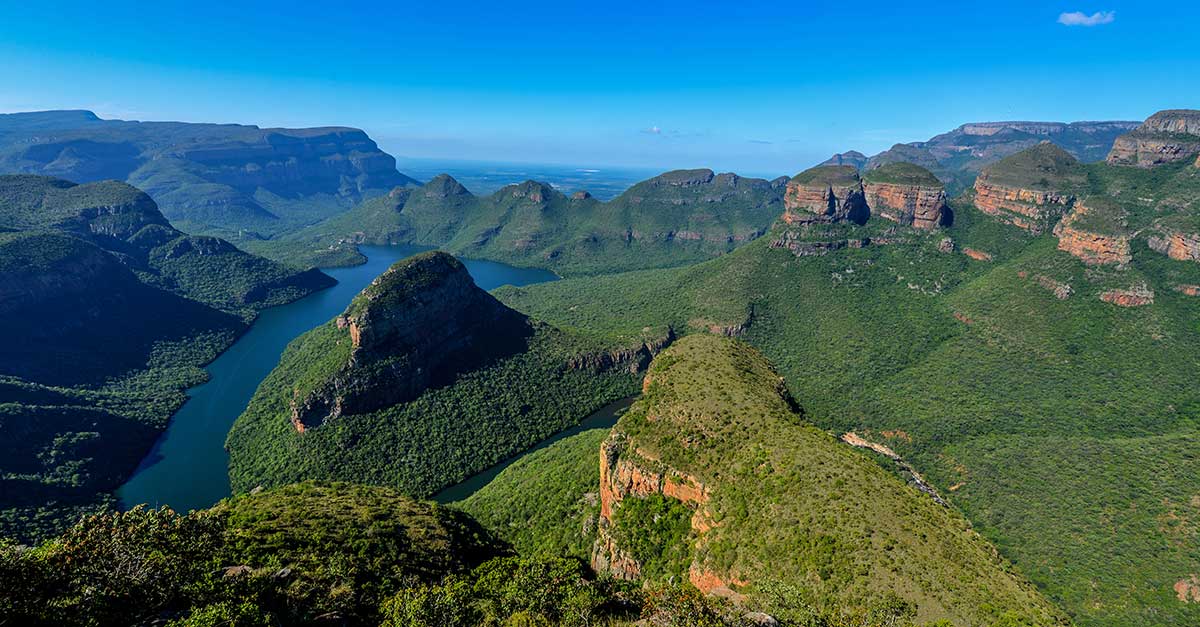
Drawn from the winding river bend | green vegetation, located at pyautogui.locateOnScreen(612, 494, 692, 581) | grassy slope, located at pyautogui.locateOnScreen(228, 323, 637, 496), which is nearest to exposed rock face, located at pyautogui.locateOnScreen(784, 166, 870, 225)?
grassy slope, located at pyautogui.locateOnScreen(228, 323, 637, 496)

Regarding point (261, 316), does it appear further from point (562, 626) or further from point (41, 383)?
point (562, 626)

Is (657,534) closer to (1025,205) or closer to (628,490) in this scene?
(628,490)

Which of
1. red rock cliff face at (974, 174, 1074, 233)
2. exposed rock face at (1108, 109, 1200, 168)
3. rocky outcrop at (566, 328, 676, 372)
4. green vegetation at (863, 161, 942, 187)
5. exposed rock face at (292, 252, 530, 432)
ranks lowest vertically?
rocky outcrop at (566, 328, 676, 372)

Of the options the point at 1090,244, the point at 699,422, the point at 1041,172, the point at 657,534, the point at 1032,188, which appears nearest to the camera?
the point at 657,534

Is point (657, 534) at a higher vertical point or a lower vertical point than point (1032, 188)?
lower

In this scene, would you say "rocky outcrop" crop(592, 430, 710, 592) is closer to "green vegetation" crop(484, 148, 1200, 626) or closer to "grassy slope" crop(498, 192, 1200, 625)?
"grassy slope" crop(498, 192, 1200, 625)

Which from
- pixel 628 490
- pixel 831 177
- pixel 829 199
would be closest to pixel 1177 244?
pixel 829 199
